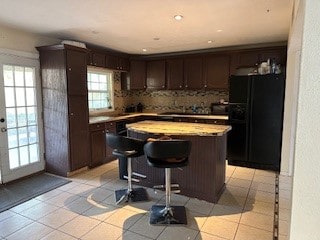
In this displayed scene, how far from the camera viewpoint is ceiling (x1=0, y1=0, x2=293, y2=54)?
2.61m

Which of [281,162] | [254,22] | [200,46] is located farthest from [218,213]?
[200,46]

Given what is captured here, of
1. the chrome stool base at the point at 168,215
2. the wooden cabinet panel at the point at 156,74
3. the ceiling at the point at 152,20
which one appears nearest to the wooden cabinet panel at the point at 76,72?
the ceiling at the point at 152,20

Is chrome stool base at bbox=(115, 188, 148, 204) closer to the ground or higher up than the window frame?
closer to the ground

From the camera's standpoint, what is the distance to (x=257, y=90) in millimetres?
4133

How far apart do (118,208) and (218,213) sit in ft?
4.03

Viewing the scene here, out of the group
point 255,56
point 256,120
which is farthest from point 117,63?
point 256,120

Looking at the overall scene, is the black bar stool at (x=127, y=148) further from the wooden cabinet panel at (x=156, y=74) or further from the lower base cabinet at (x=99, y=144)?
the wooden cabinet panel at (x=156, y=74)

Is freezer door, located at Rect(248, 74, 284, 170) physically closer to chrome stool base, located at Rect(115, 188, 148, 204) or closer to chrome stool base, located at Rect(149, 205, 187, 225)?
chrome stool base, located at Rect(149, 205, 187, 225)

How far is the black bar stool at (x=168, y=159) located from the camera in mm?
2363

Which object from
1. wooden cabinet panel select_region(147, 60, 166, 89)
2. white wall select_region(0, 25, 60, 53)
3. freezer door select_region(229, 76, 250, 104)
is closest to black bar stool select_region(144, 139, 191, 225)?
freezer door select_region(229, 76, 250, 104)

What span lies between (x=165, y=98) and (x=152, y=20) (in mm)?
3118

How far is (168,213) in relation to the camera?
2.59 metres

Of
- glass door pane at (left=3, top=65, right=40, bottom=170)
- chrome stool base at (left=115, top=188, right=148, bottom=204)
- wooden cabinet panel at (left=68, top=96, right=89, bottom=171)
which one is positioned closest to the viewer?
chrome stool base at (left=115, top=188, right=148, bottom=204)

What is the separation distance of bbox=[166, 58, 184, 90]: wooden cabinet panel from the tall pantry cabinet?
2.26 metres
